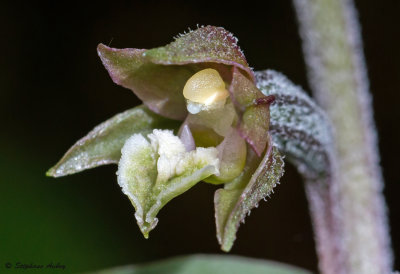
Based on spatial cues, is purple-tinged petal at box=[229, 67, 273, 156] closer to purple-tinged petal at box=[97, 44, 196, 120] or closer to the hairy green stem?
purple-tinged petal at box=[97, 44, 196, 120]

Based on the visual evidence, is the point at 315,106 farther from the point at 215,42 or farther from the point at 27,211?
the point at 27,211

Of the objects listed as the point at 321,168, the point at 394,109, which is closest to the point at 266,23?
the point at 394,109

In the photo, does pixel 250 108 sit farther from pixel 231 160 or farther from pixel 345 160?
pixel 345 160

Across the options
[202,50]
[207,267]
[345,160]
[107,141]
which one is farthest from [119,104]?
[202,50]

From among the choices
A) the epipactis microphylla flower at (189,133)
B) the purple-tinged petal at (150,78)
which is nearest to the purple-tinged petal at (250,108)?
the epipactis microphylla flower at (189,133)

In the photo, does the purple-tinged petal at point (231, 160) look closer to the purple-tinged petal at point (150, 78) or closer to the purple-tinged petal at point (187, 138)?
the purple-tinged petal at point (187, 138)

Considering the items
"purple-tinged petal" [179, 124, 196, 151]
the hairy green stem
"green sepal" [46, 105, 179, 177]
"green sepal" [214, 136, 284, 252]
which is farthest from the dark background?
"green sepal" [214, 136, 284, 252]
